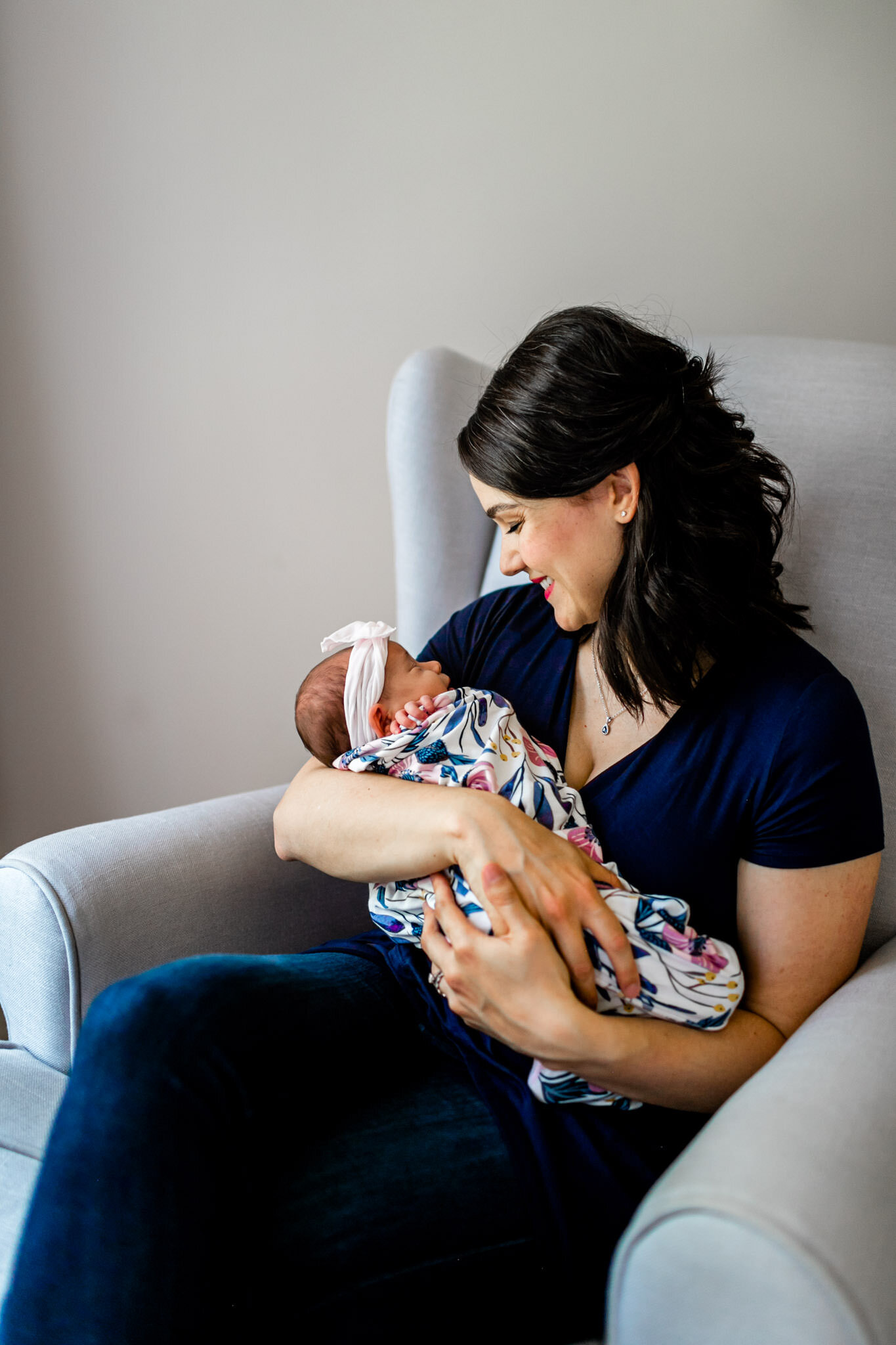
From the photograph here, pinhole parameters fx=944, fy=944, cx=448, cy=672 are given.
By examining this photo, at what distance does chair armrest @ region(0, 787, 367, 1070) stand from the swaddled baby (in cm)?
21

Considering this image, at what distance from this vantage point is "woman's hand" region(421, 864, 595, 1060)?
0.89 metres

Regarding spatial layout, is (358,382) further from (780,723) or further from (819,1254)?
(819,1254)

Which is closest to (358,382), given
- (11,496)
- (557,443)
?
(11,496)

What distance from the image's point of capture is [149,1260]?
2.48 feet

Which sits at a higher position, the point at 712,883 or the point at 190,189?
the point at 190,189

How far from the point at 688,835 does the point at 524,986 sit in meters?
0.26

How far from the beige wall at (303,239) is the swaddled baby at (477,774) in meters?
0.73

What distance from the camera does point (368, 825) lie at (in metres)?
1.08

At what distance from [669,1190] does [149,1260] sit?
0.42 metres

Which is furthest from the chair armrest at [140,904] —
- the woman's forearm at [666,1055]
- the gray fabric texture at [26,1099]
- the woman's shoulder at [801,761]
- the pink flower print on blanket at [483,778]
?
the woman's shoulder at [801,761]

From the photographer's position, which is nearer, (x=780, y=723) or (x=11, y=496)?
(x=780, y=723)

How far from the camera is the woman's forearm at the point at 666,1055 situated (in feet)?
2.88

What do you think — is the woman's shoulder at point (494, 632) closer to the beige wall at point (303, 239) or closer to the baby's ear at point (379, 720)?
the baby's ear at point (379, 720)

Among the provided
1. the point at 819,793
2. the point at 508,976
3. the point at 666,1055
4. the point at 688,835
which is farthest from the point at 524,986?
the point at 819,793
